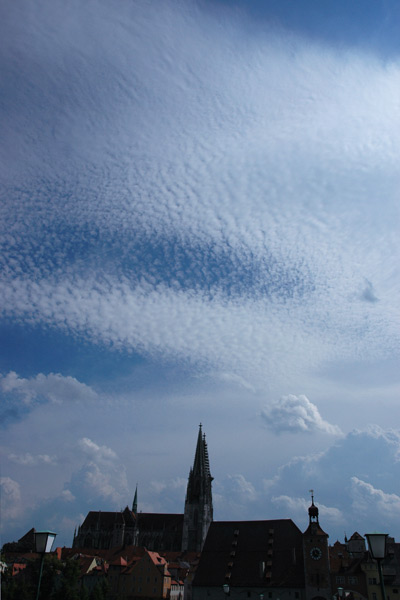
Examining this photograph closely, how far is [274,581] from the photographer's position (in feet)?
236

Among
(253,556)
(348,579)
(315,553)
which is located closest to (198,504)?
(348,579)

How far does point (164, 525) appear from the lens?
169875 mm

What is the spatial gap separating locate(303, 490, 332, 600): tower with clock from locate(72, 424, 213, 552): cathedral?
90820 mm

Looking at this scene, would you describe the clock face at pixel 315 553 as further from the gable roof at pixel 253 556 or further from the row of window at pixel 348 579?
the row of window at pixel 348 579

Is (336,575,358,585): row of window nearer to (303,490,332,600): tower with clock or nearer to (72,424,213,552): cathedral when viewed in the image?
(303,490,332,600): tower with clock

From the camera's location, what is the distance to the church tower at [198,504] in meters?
155

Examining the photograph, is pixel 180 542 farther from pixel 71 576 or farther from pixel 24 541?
pixel 71 576

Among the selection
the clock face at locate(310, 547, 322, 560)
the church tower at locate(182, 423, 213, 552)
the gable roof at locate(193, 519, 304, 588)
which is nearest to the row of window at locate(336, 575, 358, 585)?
the gable roof at locate(193, 519, 304, 588)

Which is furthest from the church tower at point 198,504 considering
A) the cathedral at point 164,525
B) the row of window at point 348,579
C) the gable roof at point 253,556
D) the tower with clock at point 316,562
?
the tower with clock at point 316,562

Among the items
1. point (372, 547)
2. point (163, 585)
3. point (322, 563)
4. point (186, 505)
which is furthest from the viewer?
point (186, 505)

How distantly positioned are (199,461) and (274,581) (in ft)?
315

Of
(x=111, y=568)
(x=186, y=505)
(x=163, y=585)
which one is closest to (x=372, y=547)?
(x=163, y=585)

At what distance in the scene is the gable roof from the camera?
238 ft

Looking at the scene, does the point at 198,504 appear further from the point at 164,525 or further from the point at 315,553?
the point at 315,553
